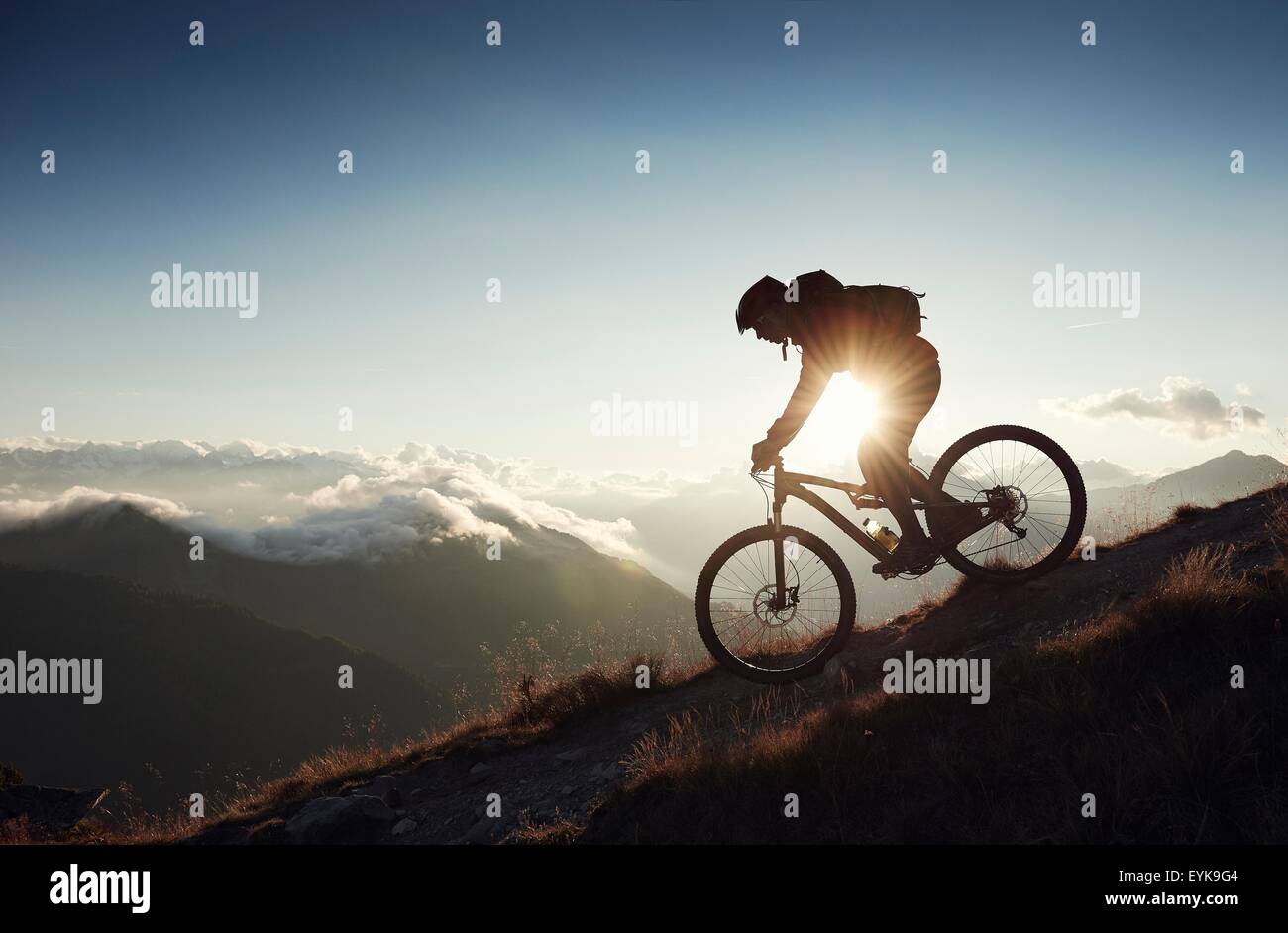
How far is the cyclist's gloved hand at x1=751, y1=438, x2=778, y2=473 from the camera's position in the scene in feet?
21.4

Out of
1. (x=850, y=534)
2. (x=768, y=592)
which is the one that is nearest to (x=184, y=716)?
(x=768, y=592)

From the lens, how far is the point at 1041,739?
382cm

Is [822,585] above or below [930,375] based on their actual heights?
below

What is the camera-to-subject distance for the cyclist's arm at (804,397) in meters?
6.32

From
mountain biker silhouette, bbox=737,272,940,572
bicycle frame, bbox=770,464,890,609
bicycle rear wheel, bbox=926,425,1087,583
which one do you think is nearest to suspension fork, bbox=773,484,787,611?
bicycle frame, bbox=770,464,890,609

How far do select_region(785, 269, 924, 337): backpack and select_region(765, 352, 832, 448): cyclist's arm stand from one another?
50cm

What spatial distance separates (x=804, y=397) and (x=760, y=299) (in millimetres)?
1014

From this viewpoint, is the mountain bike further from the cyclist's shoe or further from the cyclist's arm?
the cyclist's arm

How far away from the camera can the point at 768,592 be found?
6.68m
